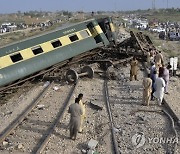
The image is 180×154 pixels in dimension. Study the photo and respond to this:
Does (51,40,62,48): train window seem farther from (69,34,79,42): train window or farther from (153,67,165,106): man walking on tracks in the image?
(153,67,165,106): man walking on tracks

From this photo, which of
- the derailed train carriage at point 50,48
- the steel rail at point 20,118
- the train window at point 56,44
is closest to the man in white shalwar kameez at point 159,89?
the steel rail at point 20,118

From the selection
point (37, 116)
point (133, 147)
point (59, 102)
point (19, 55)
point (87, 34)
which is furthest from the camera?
point (87, 34)

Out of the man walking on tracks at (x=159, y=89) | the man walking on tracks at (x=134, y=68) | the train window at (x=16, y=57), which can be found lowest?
the man walking on tracks at (x=134, y=68)

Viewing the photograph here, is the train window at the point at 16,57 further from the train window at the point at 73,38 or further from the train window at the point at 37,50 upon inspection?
the train window at the point at 73,38

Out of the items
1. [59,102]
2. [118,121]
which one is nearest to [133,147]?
[118,121]

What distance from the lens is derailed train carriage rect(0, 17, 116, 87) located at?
1569cm

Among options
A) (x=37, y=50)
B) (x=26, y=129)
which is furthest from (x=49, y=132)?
(x=37, y=50)

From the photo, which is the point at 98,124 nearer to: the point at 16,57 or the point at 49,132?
the point at 49,132

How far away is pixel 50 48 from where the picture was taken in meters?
17.9

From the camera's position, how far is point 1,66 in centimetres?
1529

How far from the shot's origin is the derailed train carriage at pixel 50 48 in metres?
15.7

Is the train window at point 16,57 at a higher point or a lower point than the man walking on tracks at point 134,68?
higher

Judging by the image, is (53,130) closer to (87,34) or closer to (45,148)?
(45,148)

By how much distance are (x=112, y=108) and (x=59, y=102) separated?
229 centimetres
